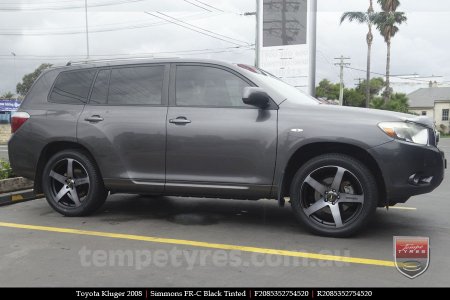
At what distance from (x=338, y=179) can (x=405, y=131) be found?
0.76 m

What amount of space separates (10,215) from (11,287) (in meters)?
2.68

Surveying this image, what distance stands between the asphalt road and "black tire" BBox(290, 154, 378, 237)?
0.52 feet

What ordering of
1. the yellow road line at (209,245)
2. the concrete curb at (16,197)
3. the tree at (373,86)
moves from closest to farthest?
the yellow road line at (209,245) → the concrete curb at (16,197) → the tree at (373,86)

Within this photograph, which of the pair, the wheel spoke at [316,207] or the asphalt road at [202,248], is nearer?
the asphalt road at [202,248]

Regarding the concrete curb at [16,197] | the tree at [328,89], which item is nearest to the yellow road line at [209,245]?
the concrete curb at [16,197]

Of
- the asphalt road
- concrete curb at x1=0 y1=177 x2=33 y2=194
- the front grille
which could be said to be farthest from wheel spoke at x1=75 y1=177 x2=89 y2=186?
the front grille

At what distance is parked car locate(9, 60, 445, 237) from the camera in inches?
172

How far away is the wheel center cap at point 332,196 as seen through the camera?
14.7ft

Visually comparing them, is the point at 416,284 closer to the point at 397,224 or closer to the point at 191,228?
the point at 397,224

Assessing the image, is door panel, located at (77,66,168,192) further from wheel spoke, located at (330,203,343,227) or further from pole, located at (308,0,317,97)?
pole, located at (308,0,317,97)

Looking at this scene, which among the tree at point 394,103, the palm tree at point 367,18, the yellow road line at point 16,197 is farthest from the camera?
the tree at point 394,103

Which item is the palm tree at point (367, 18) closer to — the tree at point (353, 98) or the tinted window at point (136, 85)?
the tree at point (353, 98)

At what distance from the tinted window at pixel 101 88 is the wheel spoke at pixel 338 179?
2.80m

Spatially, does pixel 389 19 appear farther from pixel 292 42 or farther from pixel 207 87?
pixel 207 87
